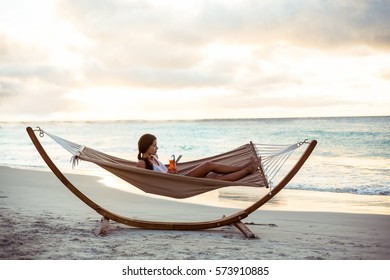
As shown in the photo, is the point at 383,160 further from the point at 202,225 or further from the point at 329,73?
the point at 202,225

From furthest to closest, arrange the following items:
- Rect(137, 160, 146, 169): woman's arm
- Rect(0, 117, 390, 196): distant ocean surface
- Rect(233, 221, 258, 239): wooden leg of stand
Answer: Rect(0, 117, 390, 196): distant ocean surface < Rect(137, 160, 146, 169): woman's arm < Rect(233, 221, 258, 239): wooden leg of stand

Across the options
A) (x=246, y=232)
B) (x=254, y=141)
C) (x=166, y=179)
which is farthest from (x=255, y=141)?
(x=166, y=179)

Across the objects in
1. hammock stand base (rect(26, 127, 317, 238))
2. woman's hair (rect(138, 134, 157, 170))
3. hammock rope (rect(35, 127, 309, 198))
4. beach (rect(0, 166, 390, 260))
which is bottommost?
beach (rect(0, 166, 390, 260))

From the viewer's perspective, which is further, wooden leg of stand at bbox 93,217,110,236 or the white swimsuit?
the white swimsuit

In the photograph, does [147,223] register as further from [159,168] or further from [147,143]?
[147,143]

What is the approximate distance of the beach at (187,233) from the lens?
3.17 metres

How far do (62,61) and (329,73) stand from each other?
8.26 meters

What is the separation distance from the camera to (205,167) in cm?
371

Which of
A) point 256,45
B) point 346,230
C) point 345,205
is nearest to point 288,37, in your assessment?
point 256,45

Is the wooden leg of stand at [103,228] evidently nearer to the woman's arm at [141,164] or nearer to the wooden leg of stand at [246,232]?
the woman's arm at [141,164]

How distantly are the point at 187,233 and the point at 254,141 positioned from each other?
13.0 m

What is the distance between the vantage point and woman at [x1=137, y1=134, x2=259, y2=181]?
3.56 metres

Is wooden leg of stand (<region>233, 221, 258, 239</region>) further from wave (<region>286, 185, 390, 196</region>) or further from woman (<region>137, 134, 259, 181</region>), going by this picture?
wave (<region>286, 185, 390, 196</region>)

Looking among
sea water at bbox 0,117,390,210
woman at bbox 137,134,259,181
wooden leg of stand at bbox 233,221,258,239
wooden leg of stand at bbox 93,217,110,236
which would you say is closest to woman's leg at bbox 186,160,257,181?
woman at bbox 137,134,259,181
